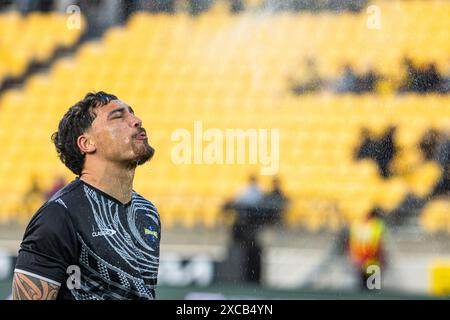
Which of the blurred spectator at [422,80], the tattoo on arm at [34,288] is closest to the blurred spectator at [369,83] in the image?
the blurred spectator at [422,80]

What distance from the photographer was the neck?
8.55 feet

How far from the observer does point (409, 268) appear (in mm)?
7301

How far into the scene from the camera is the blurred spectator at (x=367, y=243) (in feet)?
23.8

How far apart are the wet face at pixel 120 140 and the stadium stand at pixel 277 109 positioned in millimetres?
5037

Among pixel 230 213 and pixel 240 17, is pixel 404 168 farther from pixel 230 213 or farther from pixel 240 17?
pixel 240 17

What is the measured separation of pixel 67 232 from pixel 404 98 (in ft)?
18.9

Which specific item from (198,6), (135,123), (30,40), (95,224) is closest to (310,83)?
(198,6)

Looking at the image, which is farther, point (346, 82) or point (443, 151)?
point (346, 82)

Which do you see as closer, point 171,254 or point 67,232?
point 67,232

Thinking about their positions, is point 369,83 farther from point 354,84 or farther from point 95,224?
point 95,224

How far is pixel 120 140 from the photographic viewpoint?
2602 mm

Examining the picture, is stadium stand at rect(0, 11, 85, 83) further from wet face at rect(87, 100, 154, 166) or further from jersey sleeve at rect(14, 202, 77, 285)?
jersey sleeve at rect(14, 202, 77, 285)

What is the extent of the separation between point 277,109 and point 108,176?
5.72 meters
